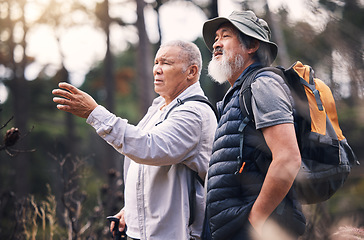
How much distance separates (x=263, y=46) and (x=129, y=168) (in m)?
1.19

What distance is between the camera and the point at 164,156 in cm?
237

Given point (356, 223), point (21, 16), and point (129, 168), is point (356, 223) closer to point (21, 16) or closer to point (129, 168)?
point (129, 168)

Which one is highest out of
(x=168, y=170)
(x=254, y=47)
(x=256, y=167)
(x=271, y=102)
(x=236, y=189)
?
(x=254, y=47)

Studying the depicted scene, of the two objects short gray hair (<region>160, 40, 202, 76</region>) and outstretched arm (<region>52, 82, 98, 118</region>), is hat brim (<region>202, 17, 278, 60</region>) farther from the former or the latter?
outstretched arm (<region>52, 82, 98, 118</region>)

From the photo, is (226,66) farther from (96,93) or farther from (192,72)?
(96,93)

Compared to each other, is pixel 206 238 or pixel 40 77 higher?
pixel 206 238

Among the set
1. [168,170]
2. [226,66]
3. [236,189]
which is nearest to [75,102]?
[168,170]

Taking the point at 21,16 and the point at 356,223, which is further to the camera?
the point at 21,16

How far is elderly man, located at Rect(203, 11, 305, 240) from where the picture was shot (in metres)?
1.94

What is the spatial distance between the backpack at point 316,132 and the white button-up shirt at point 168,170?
1.61ft

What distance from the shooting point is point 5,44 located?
620 inches

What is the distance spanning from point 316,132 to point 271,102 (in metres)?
0.25

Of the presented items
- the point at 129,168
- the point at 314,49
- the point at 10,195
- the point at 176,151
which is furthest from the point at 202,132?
the point at 10,195

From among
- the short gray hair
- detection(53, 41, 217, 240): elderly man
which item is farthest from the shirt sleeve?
the short gray hair
